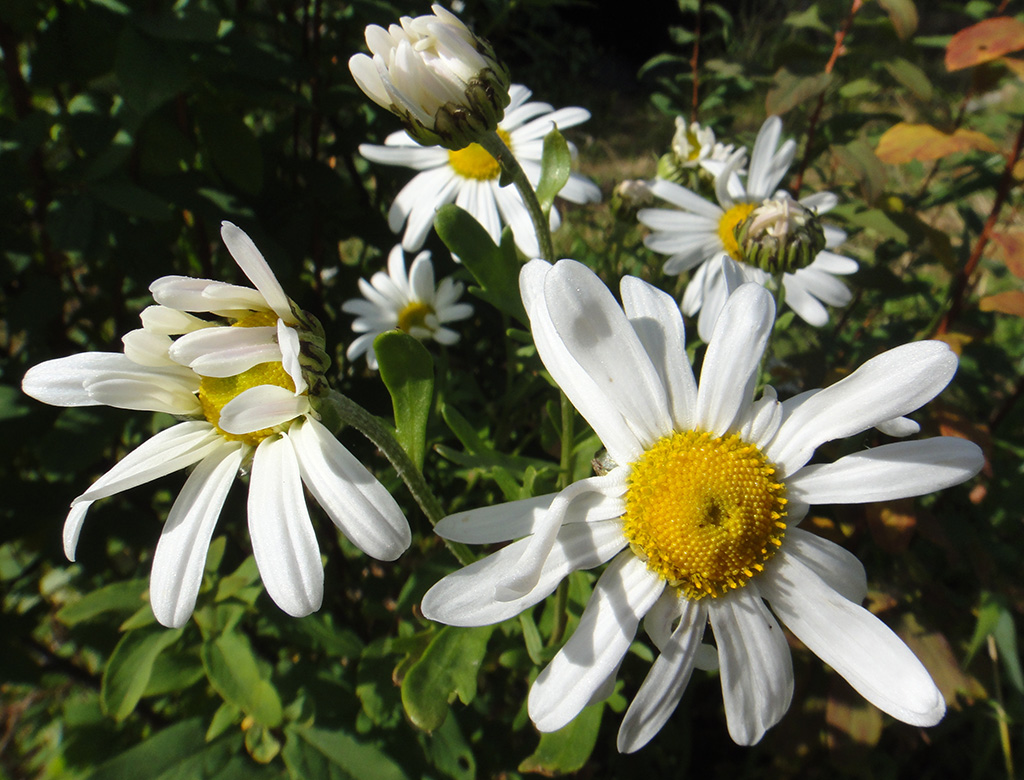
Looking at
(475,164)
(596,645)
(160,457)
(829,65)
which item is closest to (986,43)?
(829,65)

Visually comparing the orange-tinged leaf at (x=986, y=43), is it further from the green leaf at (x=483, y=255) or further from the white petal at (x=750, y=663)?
the white petal at (x=750, y=663)

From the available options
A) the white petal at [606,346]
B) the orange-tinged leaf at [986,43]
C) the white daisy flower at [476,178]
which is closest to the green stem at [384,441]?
the white petal at [606,346]

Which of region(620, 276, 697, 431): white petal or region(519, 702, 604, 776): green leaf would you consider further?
region(519, 702, 604, 776): green leaf

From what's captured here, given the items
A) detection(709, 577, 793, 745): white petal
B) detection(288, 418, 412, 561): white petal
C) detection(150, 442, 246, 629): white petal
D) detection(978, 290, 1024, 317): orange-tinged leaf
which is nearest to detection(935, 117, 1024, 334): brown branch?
detection(978, 290, 1024, 317): orange-tinged leaf

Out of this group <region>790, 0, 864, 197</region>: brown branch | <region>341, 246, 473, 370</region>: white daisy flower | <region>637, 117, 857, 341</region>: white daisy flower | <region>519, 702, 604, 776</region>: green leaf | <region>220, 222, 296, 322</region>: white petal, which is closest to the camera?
<region>220, 222, 296, 322</region>: white petal

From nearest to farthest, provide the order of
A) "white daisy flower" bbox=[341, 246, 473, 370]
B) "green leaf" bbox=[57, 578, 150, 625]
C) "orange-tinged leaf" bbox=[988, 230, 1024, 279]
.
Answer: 1. "green leaf" bbox=[57, 578, 150, 625]
2. "orange-tinged leaf" bbox=[988, 230, 1024, 279]
3. "white daisy flower" bbox=[341, 246, 473, 370]

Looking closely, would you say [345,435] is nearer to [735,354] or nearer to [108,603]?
[735,354]

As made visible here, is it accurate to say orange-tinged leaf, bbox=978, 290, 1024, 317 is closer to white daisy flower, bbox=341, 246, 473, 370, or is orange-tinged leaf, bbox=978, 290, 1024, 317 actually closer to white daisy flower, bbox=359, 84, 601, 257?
white daisy flower, bbox=359, 84, 601, 257
